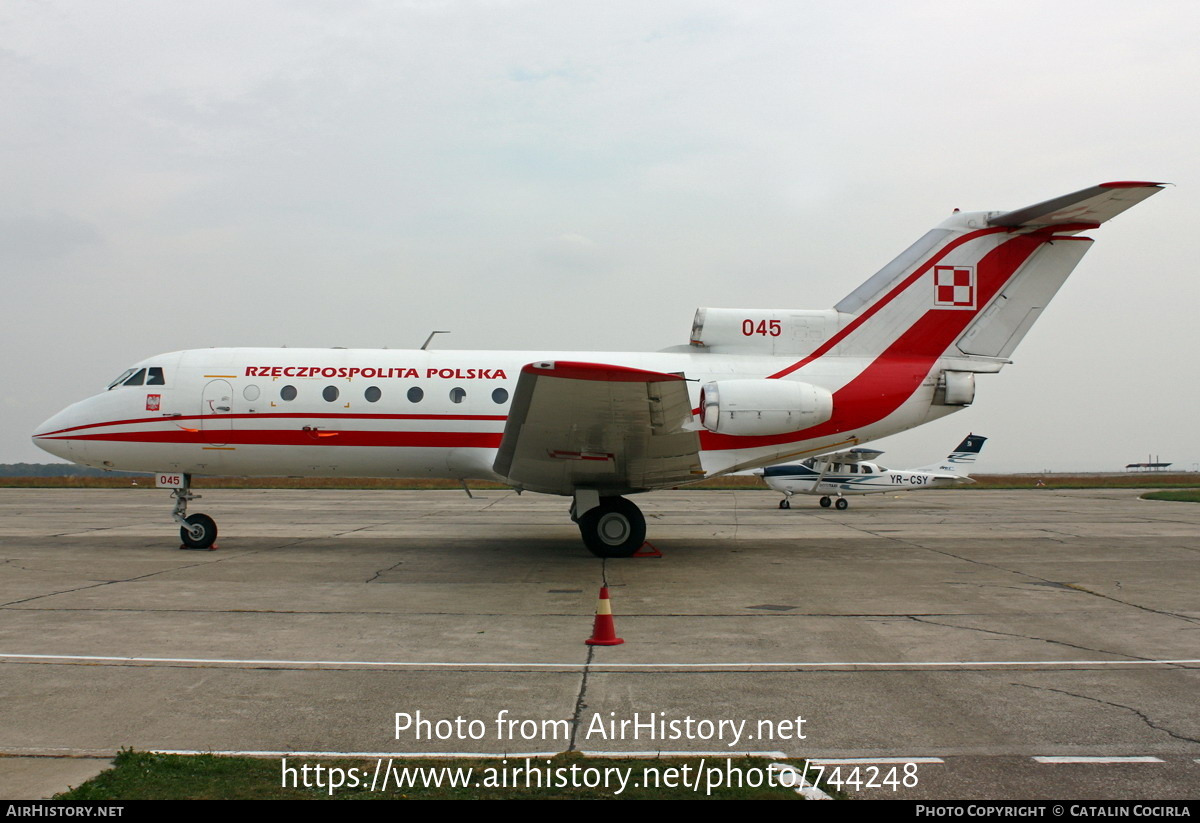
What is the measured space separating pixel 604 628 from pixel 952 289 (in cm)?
983

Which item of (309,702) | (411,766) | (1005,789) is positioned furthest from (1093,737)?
(309,702)

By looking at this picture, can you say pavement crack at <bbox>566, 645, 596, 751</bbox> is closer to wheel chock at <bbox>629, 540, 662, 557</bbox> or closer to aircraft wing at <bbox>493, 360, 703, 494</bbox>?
aircraft wing at <bbox>493, 360, 703, 494</bbox>

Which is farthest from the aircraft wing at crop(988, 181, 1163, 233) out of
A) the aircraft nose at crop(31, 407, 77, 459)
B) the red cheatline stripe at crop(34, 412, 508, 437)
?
the aircraft nose at crop(31, 407, 77, 459)

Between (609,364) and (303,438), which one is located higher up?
(609,364)

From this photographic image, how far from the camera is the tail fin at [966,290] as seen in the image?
13.9m

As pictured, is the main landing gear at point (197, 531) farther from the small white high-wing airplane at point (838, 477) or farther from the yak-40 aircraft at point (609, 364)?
the small white high-wing airplane at point (838, 477)

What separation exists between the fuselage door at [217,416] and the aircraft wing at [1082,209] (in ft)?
44.3

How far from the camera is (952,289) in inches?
552

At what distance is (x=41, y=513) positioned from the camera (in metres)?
22.7

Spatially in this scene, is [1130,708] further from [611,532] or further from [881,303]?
[881,303]

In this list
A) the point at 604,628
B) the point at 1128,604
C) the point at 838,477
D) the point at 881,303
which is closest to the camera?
the point at 604,628

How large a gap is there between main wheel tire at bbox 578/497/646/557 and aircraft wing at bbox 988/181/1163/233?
7.99 meters

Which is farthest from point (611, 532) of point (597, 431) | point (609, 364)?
point (609, 364)

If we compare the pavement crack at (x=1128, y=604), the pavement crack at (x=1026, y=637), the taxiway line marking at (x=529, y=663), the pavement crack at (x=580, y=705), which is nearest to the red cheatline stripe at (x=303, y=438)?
the taxiway line marking at (x=529, y=663)
